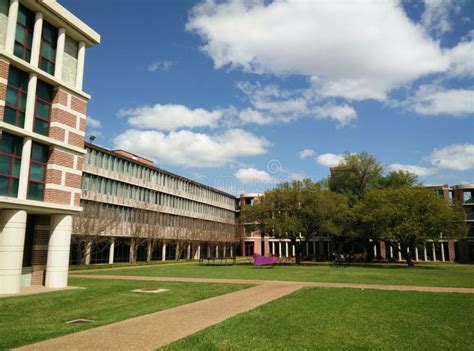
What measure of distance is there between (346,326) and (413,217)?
3330 centimetres

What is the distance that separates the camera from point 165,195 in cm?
6681

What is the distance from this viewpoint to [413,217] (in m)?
40.7

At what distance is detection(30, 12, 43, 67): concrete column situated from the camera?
19.1 metres

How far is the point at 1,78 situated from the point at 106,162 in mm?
35953

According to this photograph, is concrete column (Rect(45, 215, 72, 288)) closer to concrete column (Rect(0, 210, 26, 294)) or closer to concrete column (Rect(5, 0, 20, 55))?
concrete column (Rect(0, 210, 26, 294))

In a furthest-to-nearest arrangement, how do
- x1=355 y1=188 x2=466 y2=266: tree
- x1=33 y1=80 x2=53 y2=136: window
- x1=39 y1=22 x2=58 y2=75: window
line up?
x1=355 y1=188 x2=466 y2=266: tree, x1=39 y1=22 x2=58 y2=75: window, x1=33 y1=80 x2=53 y2=136: window

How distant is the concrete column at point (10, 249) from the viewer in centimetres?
1744

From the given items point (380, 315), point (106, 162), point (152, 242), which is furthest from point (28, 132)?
point (152, 242)

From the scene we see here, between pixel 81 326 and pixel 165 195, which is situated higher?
pixel 165 195

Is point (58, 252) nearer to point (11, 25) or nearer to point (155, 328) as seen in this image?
point (11, 25)

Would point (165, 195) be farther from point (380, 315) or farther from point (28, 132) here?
point (380, 315)

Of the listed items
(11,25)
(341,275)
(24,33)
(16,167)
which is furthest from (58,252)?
(341,275)

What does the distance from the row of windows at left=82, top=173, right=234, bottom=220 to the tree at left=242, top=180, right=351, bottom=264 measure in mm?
17779

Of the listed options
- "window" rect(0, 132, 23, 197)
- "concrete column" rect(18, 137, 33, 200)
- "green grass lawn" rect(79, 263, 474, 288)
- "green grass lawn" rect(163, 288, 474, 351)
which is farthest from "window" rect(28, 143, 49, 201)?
"green grass lawn" rect(79, 263, 474, 288)
